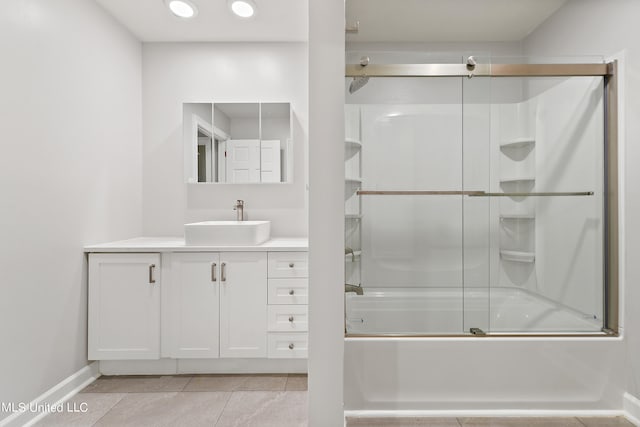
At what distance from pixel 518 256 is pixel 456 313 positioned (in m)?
0.52

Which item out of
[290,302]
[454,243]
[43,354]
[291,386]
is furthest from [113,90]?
[454,243]

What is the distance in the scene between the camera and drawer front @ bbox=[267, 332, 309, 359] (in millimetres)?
2441

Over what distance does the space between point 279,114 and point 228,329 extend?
173 cm

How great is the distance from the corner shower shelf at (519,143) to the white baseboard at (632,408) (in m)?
1.45

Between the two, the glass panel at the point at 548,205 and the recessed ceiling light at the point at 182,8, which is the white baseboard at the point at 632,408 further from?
the recessed ceiling light at the point at 182,8

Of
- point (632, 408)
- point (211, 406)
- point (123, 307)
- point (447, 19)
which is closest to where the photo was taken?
point (632, 408)

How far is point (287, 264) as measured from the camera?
2.47 metres

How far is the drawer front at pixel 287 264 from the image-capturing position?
2461mm

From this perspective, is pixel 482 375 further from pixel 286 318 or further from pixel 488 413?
pixel 286 318

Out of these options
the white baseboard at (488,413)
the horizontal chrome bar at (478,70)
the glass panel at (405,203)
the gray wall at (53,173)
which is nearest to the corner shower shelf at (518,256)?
the glass panel at (405,203)

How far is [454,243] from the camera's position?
2.14 m

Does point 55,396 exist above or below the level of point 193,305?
below

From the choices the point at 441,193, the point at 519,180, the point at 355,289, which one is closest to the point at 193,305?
the point at 355,289

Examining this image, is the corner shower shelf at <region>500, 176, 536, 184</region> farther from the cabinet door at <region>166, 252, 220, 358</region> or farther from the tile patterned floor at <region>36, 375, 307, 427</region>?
the cabinet door at <region>166, 252, 220, 358</region>
